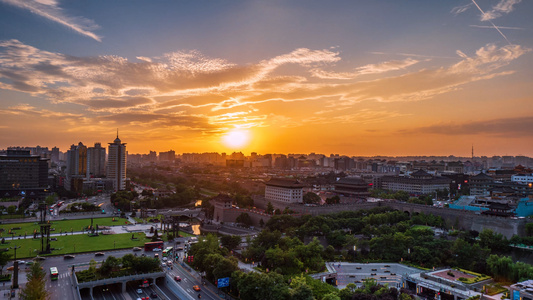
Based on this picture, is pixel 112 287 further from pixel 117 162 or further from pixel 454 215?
pixel 117 162

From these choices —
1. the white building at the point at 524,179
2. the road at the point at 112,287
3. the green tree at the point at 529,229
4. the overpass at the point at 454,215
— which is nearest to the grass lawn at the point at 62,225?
the road at the point at 112,287

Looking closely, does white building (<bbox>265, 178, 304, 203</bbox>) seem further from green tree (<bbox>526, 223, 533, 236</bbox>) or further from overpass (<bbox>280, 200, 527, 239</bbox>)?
green tree (<bbox>526, 223, 533, 236</bbox>)

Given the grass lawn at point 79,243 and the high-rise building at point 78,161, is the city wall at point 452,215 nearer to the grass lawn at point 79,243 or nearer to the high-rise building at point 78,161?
the grass lawn at point 79,243

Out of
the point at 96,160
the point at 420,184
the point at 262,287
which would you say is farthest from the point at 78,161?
the point at 262,287

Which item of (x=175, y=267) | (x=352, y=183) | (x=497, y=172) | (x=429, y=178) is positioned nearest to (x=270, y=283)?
(x=175, y=267)

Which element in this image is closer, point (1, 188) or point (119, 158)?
point (1, 188)

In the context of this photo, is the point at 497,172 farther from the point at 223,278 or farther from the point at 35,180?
the point at 35,180

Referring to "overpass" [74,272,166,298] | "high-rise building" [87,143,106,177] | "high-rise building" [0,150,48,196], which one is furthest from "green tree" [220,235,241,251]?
"high-rise building" [87,143,106,177]
